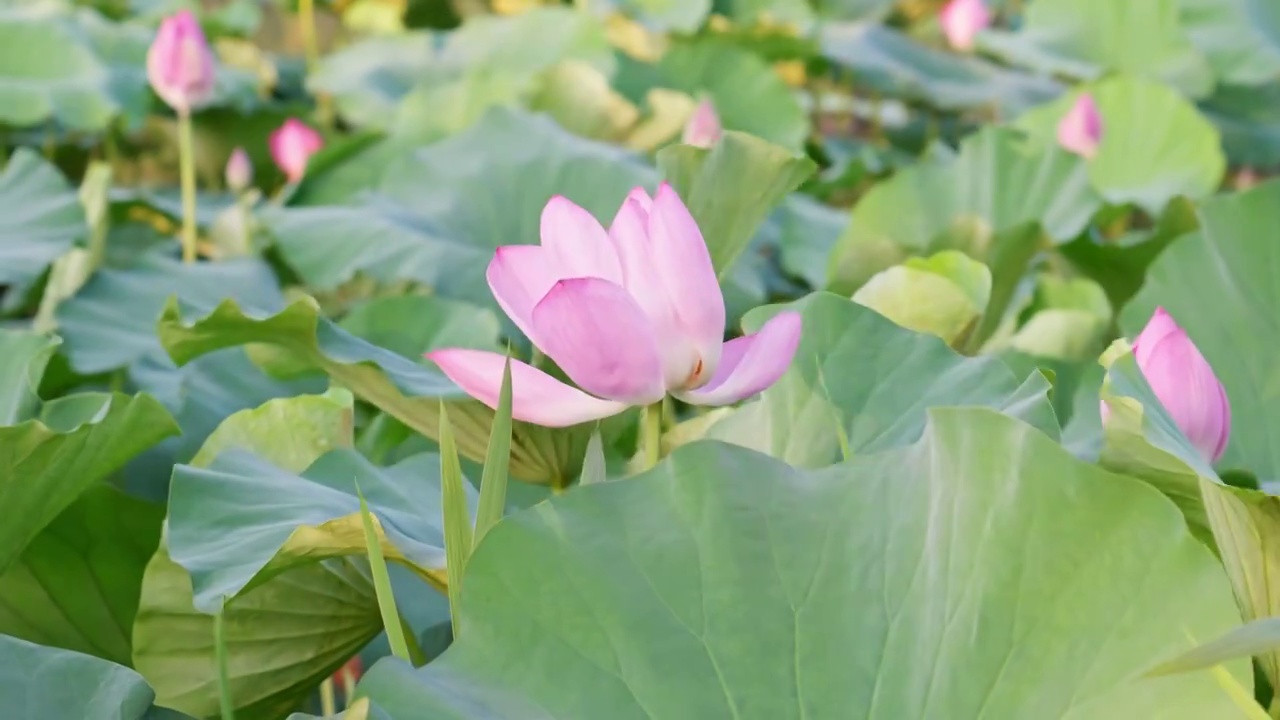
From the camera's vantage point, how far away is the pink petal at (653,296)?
54cm

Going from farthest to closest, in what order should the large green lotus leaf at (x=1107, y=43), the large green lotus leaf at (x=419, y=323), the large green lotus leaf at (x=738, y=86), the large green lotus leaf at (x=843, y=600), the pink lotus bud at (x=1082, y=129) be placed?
the large green lotus leaf at (x=1107, y=43) < the large green lotus leaf at (x=738, y=86) < the pink lotus bud at (x=1082, y=129) < the large green lotus leaf at (x=419, y=323) < the large green lotus leaf at (x=843, y=600)

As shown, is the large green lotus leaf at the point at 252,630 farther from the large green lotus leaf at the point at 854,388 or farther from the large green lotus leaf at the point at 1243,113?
the large green lotus leaf at the point at 1243,113

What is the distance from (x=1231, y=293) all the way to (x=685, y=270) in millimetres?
525

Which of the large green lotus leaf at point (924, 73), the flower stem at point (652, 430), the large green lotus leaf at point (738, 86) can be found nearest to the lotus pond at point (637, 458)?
the flower stem at point (652, 430)

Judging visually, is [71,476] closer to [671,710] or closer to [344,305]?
[671,710]

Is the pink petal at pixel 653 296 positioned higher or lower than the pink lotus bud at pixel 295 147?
higher

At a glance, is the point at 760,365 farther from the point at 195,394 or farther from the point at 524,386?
the point at 195,394

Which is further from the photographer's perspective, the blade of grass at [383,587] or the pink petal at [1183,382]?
the pink petal at [1183,382]

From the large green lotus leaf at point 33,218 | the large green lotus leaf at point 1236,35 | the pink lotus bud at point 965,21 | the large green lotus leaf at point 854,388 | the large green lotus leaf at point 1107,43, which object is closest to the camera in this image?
the large green lotus leaf at point 854,388

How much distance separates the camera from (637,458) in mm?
754

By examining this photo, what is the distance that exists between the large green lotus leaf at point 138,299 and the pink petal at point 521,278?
54 cm

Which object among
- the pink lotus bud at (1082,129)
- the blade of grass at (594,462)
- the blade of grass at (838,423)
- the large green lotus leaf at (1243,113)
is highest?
the blade of grass at (594,462)

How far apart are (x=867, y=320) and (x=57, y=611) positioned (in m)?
0.44

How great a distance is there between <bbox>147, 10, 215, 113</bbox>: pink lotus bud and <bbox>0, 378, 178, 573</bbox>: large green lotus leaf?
903 millimetres
